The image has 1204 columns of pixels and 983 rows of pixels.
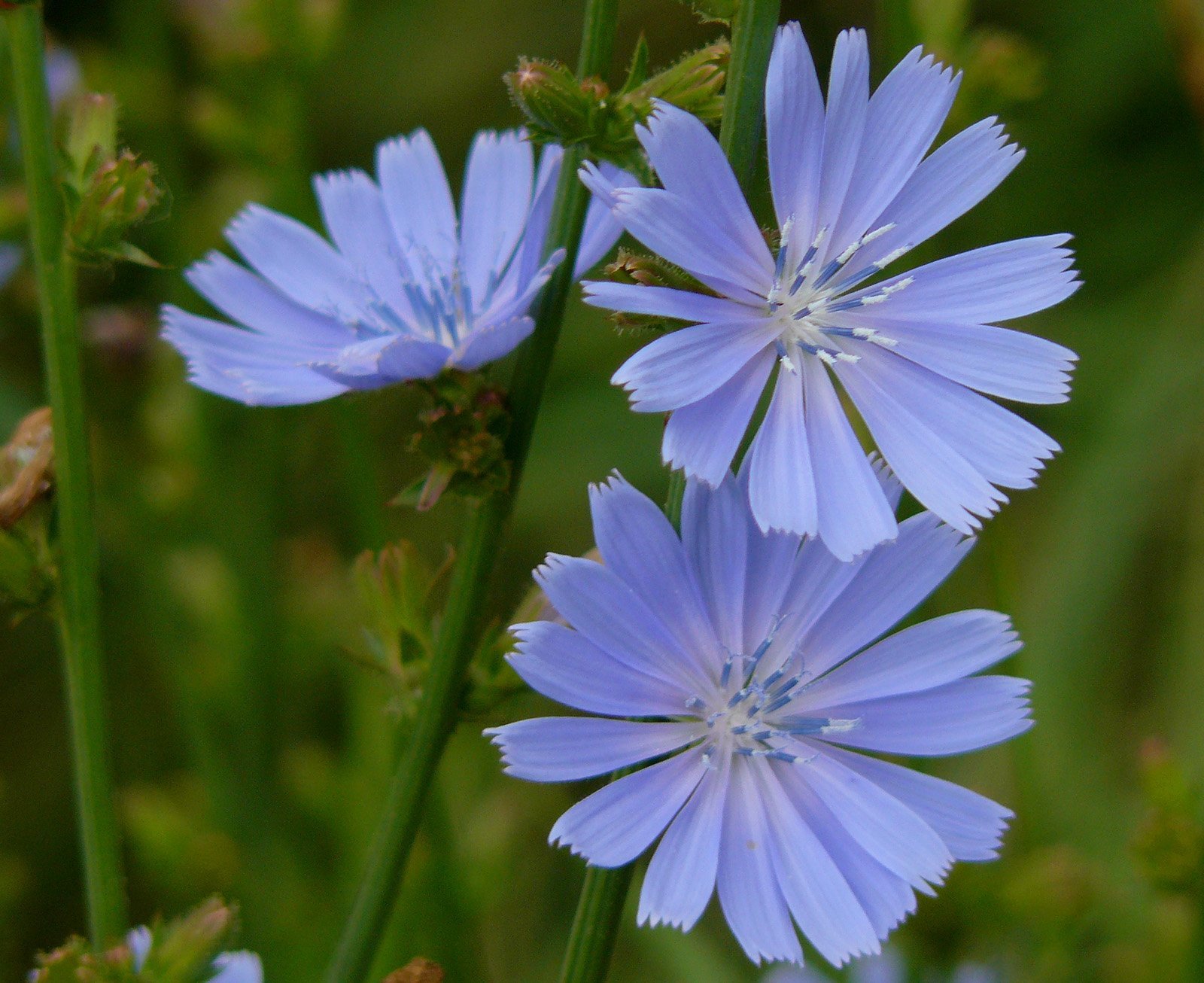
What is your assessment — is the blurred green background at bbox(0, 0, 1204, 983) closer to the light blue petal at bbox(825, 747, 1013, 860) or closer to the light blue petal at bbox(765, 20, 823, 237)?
the light blue petal at bbox(825, 747, 1013, 860)

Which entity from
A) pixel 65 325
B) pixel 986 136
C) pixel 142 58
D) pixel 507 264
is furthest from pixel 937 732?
pixel 142 58

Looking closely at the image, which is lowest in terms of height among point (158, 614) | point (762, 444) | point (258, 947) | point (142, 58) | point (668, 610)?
point (258, 947)

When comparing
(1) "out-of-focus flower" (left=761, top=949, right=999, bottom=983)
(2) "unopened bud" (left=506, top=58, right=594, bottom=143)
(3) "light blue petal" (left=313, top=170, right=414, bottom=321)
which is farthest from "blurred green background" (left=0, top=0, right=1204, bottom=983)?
(2) "unopened bud" (left=506, top=58, right=594, bottom=143)

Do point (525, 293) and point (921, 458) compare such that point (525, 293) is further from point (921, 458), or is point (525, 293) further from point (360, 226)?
point (360, 226)

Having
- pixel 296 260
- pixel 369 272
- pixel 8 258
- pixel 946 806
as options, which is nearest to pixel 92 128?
pixel 296 260

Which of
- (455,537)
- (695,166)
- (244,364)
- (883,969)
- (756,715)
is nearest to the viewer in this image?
(695,166)

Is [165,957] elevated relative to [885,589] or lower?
lower

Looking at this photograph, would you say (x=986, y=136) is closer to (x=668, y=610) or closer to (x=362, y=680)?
(x=668, y=610)
